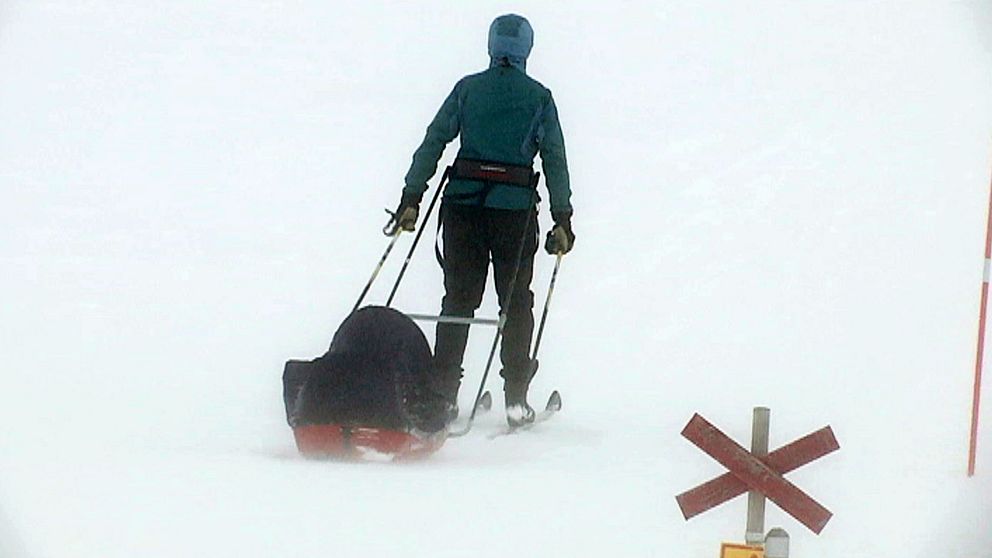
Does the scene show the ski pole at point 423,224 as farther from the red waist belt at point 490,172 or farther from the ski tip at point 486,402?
the ski tip at point 486,402

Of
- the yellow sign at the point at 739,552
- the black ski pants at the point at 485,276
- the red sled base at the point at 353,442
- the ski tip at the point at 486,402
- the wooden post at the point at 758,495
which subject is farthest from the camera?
the ski tip at the point at 486,402

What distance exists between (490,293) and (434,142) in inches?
20.6

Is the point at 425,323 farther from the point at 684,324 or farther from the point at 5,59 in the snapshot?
the point at 5,59

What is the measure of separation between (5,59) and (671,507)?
297 centimetres

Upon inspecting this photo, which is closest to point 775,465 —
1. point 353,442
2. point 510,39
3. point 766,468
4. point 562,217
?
point 766,468

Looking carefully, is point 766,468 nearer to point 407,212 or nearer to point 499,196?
point 499,196

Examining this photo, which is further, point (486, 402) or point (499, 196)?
point (486, 402)

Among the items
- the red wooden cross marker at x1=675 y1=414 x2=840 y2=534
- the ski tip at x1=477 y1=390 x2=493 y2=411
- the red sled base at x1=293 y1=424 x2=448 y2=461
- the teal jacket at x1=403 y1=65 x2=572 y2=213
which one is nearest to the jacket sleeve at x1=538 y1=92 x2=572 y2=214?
the teal jacket at x1=403 y1=65 x2=572 y2=213

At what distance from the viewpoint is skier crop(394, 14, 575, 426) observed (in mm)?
3809

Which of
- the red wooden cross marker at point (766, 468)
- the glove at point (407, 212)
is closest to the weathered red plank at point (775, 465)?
the red wooden cross marker at point (766, 468)

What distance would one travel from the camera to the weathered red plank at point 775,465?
298 cm

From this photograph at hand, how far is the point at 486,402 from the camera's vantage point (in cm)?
411

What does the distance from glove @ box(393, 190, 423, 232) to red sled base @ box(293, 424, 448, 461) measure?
0.68 meters

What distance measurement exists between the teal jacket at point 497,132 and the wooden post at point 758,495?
1.12 m
